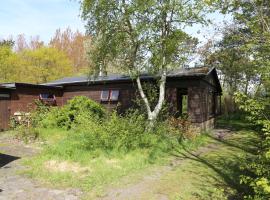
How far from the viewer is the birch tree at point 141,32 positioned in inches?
561

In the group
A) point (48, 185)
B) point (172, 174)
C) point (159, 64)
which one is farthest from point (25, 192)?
point (159, 64)

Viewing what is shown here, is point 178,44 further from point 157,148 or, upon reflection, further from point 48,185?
point 48,185

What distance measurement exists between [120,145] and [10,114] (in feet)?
39.1

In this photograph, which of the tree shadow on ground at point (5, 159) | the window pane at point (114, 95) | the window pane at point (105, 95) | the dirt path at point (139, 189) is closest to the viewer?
the dirt path at point (139, 189)

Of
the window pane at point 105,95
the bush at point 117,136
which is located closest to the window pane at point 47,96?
the window pane at point 105,95

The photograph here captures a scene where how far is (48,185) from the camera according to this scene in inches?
311

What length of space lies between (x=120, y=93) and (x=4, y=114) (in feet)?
26.9

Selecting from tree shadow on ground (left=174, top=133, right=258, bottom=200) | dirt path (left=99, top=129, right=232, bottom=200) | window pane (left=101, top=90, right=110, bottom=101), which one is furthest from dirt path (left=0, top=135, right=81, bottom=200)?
window pane (left=101, top=90, right=110, bottom=101)

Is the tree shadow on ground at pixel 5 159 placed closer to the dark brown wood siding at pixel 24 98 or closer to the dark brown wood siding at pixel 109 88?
the dark brown wood siding at pixel 109 88

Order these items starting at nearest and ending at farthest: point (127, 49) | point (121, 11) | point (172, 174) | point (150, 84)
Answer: point (172, 174), point (121, 11), point (127, 49), point (150, 84)

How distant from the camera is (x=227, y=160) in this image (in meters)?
Answer: 11.2

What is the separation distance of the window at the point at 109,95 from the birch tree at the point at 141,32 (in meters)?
5.15

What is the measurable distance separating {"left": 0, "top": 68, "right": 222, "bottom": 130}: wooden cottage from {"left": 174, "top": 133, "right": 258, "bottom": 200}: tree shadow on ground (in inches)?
116

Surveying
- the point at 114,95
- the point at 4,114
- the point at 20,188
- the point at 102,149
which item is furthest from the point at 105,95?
the point at 20,188
